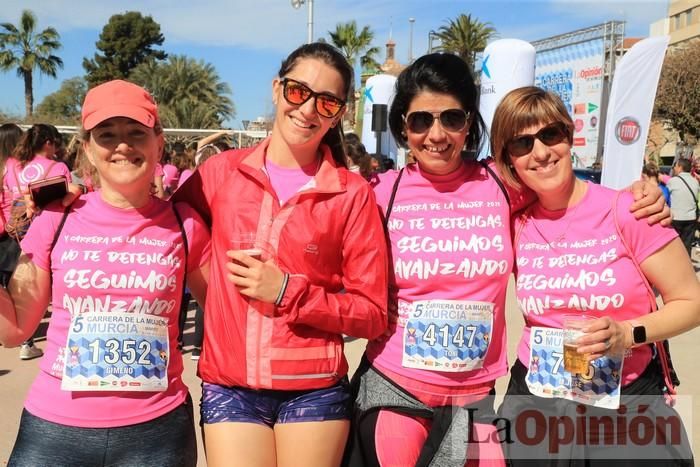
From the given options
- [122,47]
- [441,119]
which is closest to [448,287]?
[441,119]

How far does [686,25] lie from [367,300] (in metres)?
60.9

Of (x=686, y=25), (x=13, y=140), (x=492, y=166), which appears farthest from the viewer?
(x=686, y=25)

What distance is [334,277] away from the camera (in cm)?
219

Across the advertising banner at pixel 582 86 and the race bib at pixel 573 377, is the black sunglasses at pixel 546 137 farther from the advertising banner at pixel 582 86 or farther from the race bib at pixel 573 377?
the advertising banner at pixel 582 86

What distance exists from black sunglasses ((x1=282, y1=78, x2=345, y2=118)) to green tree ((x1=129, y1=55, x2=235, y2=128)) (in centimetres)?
3719

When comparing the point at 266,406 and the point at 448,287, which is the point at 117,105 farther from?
the point at 448,287

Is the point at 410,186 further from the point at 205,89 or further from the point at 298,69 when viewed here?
the point at 205,89

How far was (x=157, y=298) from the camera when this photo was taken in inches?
80.8

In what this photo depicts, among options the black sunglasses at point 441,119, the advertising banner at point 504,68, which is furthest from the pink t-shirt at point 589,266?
the advertising banner at point 504,68

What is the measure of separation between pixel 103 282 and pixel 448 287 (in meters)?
1.20

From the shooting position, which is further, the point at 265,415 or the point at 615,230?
the point at 615,230

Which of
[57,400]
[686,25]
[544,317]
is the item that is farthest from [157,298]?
[686,25]

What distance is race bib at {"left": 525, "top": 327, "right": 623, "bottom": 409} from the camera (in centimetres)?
218

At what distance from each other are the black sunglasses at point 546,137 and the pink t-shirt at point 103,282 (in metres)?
1.31
